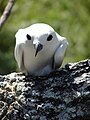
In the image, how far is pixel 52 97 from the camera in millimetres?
1713

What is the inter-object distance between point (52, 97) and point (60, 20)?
2.42 meters

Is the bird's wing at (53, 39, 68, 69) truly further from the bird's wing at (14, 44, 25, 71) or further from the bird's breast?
the bird's wing at (14, 44, 25, 71)

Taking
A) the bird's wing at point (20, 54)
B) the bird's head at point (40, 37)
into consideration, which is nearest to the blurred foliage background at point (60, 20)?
the bird's wing at point (20, 54)

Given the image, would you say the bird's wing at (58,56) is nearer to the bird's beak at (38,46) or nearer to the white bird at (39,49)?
the white bird at (39,49)

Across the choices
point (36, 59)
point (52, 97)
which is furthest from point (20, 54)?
point (52, 97)

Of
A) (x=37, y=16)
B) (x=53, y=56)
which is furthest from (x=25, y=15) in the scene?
(x=53, y=56)

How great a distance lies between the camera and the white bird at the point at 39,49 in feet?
5.66

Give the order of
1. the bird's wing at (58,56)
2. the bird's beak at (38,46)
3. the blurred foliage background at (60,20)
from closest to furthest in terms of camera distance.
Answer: the bird's beak at (38,46), the bird's wing at (58,56), the blurred foliage background at (60,20)

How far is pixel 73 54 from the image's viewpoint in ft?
12.9

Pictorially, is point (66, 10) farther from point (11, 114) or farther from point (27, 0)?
point (11, 114)

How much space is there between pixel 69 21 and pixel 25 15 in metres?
0.39

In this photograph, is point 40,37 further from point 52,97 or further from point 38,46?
point 52,97

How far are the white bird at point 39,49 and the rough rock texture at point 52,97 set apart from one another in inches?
2.5

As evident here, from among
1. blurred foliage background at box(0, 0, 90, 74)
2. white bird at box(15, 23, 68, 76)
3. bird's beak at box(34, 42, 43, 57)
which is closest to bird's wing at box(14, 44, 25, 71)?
white bird at box(15, 23, 68, 76)
